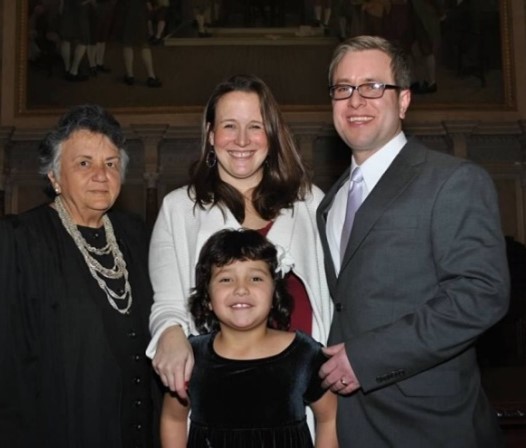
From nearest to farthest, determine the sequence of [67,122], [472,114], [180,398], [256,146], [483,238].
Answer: [483,238] < [180,398] < [256,146] < [67,122] < [472,114]

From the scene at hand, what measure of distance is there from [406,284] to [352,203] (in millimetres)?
510

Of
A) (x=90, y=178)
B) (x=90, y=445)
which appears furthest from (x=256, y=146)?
(x=90, y=445)

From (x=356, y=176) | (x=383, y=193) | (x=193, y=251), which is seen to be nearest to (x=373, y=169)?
(x=356, y=176)

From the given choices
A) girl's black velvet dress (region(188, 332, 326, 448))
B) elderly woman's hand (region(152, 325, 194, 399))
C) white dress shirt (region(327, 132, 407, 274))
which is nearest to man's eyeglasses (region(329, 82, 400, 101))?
white dress shirt (region(327, 132, 407, 274))

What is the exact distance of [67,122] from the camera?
3361 millimetres

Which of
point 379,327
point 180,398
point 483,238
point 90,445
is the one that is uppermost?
point 483,238

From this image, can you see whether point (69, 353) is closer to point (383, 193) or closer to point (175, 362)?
point (175, 362)

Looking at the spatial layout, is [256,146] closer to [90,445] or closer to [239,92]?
[239,92]

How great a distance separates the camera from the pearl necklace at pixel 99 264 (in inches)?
131

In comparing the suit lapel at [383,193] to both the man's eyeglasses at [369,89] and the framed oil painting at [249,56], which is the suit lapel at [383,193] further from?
the framed oil painting at [249,56]

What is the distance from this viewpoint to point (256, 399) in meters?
2.71

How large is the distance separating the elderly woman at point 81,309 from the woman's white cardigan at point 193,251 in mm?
323

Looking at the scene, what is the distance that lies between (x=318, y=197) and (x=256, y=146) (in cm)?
44

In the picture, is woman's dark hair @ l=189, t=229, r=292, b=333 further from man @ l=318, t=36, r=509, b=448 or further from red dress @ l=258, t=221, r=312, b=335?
man @ l=318, t=36, r=509, b=448
